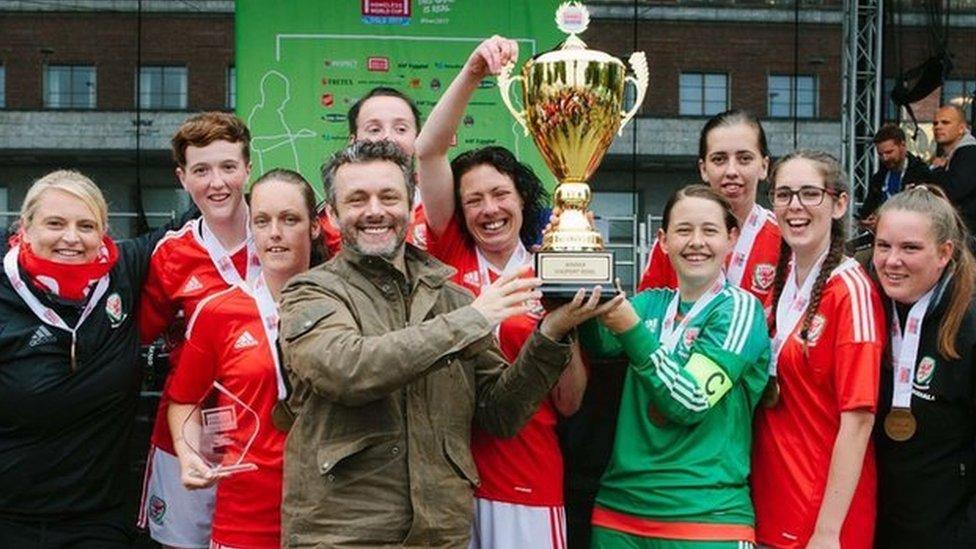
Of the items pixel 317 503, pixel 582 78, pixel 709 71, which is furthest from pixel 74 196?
pixel 709 71

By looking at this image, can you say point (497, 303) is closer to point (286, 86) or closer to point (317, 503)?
point (317, 503)

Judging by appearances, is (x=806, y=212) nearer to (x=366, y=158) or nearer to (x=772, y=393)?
(x=772, y=393)

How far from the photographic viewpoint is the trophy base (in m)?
2.33

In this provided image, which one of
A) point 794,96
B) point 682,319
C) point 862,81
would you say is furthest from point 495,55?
point 794,96

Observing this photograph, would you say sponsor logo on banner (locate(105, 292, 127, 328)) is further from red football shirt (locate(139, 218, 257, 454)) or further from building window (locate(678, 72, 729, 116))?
building window (locate(678, 72, 729, 116))

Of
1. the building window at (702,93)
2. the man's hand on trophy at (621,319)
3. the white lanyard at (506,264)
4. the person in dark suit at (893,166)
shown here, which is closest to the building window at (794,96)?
the building window at (702,93)

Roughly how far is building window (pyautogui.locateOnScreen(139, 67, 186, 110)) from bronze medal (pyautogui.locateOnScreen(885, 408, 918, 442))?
29.5 ft

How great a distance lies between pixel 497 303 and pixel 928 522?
1.21m

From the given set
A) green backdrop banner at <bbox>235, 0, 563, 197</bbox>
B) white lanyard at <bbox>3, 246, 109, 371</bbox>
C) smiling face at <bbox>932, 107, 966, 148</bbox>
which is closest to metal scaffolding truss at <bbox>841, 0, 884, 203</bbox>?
smiling face at <bbox>932, 107, 966, 148</bbox>

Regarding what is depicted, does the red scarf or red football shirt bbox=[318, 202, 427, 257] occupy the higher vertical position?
red football shirt bbox=[318, 202, 427, 257]

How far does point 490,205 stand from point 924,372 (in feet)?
3.58

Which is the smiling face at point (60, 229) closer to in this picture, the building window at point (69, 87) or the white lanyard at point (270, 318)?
the white lanyard at point (270, 318)

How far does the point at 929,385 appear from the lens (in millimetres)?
2492

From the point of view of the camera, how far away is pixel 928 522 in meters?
2.52
